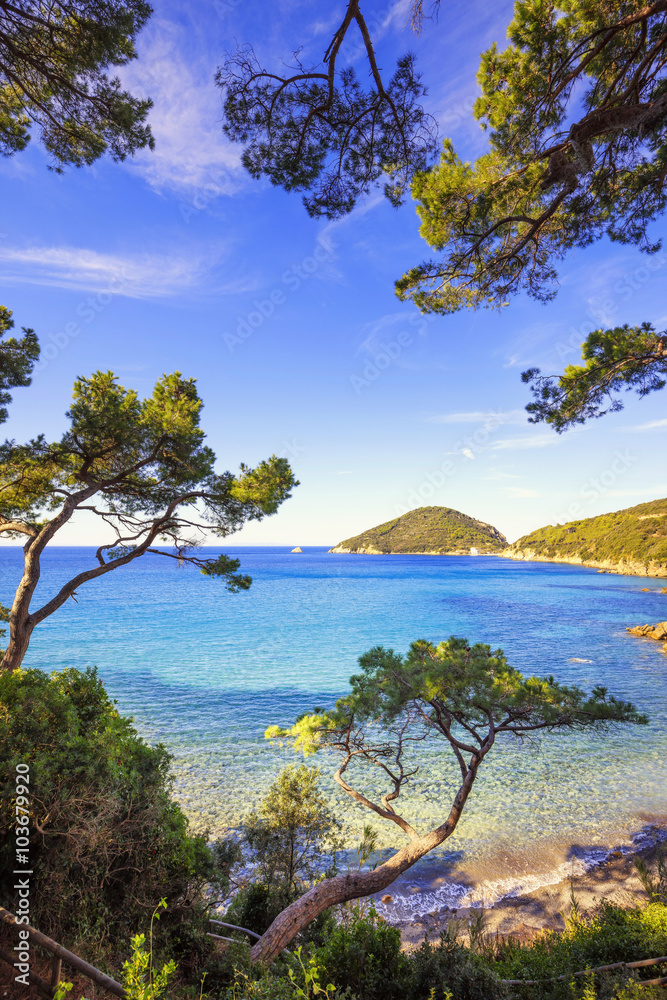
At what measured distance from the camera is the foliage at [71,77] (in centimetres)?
449

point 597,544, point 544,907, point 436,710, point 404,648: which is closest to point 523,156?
point 436,710

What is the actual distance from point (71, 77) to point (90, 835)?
9284 millimetres

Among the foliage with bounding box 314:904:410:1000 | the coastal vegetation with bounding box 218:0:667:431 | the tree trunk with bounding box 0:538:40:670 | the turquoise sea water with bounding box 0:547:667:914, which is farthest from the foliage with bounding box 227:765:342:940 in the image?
the coastal vegetation with bounding box 218:0:667:431

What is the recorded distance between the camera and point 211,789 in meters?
12.2

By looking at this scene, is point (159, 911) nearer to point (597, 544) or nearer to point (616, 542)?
point (616, 542)

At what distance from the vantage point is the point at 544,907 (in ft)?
25.9

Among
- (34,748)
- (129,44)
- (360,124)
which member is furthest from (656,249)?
(34,748)

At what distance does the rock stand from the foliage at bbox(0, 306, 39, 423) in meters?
44.1

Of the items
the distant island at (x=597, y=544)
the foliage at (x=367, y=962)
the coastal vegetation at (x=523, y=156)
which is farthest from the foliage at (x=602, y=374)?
the distant island at (x=597, y=544)

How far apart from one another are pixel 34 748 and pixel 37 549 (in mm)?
5175

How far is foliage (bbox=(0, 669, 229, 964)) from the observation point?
4.33m

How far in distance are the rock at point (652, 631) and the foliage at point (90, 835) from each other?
131 feet

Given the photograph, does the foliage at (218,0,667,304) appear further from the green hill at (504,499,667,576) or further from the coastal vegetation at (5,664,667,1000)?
the green hill at (504,499,667,576)

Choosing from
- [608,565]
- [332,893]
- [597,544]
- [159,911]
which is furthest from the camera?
[597,544]
